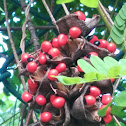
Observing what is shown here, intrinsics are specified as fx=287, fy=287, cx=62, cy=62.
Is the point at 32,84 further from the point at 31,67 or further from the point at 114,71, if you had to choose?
the point at 114,71

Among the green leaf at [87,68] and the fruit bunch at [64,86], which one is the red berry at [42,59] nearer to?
the fruit bunch at [64,86]

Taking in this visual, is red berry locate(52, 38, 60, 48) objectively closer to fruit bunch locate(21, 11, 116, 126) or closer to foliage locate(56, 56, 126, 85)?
fruit bunch locate(21, 11, 116, 126)

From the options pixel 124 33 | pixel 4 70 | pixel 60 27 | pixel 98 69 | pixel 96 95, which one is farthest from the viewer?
pixel 4 70

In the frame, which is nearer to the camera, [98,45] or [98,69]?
[98,69]

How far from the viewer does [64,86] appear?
0.80m

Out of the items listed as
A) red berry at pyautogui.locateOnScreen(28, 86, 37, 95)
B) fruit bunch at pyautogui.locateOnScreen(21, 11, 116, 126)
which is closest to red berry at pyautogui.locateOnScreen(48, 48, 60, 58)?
fruit bunch at pyautogui.locateOnScreen(21, 11, 116, 126)

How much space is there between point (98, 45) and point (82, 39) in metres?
0.06

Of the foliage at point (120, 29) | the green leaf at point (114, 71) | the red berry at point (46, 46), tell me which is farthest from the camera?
the foliage at point (120, 29)

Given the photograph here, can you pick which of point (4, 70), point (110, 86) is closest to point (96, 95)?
point (110, 86)

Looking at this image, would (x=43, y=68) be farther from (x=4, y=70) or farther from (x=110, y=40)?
(x=4, y=70)

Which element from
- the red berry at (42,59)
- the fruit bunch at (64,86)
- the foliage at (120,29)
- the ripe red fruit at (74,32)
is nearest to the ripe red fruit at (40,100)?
the fruit bunch at (64,86)

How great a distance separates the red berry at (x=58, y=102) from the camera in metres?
0.78

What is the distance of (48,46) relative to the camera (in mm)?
869

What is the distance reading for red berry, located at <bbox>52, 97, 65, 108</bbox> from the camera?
78 centimetres
